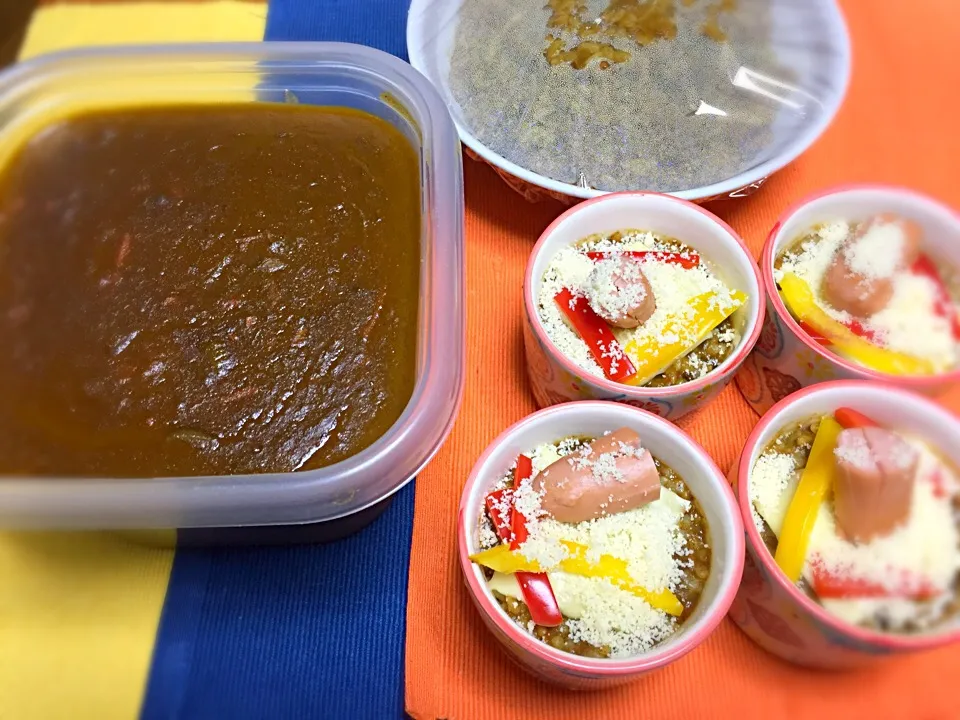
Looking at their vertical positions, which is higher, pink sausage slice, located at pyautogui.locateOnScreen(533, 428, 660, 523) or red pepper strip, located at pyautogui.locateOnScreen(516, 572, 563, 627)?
pink sausage slice, located at pyautogui.locateOnScreen(533, 428, 660, 523)

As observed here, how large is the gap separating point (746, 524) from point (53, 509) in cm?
62

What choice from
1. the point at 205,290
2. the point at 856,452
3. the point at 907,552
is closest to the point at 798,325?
the point at 856,452

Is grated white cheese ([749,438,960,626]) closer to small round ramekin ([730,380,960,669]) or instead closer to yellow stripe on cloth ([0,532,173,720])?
small round ramekin ([730,380,960,669])

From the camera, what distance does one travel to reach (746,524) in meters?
0.69

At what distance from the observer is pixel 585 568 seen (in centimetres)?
70

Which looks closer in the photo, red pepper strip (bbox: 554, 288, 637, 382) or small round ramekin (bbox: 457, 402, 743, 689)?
small round ramekin (bbox: 457, 402, 743, 689)

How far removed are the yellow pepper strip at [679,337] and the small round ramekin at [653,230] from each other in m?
0.03

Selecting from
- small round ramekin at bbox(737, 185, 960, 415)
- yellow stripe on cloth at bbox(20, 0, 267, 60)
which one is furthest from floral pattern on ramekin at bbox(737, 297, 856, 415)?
yellow stripe on cloth at bbox(20, 0, 267, 60)

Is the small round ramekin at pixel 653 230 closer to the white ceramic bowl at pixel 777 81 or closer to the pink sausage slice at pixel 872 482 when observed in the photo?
the white ceramic bowl at pixel 777 81

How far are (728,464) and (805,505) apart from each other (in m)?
0.19

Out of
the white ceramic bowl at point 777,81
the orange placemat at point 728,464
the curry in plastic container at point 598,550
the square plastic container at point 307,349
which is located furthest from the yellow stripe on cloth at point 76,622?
the white ceramic bowl at point 777,81

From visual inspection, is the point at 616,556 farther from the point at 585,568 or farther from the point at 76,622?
the point at 76,622

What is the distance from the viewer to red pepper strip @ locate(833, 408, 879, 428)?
0.71 metres

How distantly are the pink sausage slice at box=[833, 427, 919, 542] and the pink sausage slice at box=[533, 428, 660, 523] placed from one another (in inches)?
6.6
